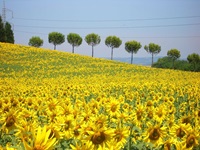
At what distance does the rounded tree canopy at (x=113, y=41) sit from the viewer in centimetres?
8931

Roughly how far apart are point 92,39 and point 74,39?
596 centimetres

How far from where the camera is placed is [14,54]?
128 feet

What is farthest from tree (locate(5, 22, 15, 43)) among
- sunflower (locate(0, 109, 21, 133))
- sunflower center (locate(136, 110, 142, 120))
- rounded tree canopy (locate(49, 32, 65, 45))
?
sunflower (locate(0, 109, 21, 133))

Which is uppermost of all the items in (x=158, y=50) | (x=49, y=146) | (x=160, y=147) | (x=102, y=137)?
(x=158, y=50)

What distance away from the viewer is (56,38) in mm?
88625

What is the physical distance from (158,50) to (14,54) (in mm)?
62444

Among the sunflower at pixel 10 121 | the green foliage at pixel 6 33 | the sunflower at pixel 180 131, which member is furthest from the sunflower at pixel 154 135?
the green foliage at pixel 6 33

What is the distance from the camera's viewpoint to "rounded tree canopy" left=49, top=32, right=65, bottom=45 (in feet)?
291

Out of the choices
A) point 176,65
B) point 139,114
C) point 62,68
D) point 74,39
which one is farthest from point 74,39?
point 139,114

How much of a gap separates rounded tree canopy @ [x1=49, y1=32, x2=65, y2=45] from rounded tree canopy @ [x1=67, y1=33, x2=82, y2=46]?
7.26ft

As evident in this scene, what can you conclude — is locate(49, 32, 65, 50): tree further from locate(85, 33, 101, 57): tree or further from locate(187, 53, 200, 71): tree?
locate(187, 53, 200, 71): tree

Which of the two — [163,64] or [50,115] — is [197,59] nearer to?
[163,64]

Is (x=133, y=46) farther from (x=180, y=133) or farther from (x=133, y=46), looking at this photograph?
(x=180, y=133)

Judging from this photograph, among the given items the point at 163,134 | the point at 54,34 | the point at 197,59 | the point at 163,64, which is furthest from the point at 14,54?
the point at 163,64
